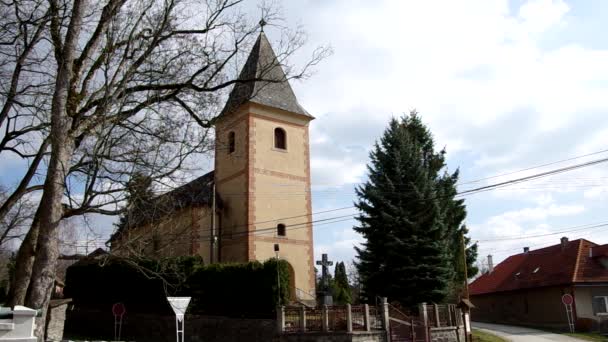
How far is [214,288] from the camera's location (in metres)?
22.7

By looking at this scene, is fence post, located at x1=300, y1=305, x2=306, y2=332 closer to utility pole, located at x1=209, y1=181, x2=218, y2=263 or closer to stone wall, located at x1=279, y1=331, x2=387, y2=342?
stone wall, located at x1=279, y1=331, x2=387, y2=342

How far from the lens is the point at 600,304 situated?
3341 centimetres

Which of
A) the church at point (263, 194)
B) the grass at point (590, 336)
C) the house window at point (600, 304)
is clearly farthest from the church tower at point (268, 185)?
the house window at point (600, 304)

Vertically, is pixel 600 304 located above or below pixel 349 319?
above

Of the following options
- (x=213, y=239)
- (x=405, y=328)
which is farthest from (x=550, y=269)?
(x=213, y=239)

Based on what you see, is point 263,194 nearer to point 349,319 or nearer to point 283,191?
point 283,191

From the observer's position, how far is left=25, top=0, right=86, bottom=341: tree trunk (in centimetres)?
955

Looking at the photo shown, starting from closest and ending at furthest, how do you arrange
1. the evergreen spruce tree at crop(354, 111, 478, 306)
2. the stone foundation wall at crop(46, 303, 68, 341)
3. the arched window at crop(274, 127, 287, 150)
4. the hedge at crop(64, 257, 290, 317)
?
the stone foundation wall at crop(46, 303, 68, 341), the hedge at crop(64, 257, 290, 317), the evergreen spruce tree at crop(354, 111, 478, 306), the arched window at crop(274, 127, 287, 150)

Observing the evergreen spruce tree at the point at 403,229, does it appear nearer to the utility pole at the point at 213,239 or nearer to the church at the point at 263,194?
the church at the point at 263,194

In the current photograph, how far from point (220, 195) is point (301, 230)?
210 inches

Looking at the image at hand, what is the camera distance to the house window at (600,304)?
3334cm

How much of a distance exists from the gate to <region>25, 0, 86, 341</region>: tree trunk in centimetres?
1357

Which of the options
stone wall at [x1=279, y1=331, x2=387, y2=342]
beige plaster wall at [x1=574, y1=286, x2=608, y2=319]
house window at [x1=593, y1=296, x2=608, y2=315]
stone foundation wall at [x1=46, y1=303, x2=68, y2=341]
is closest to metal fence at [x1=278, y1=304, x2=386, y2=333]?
stone wall at [x1=279, y1=331, x2=387, y2=342]

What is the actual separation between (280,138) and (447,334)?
47.9 feet
